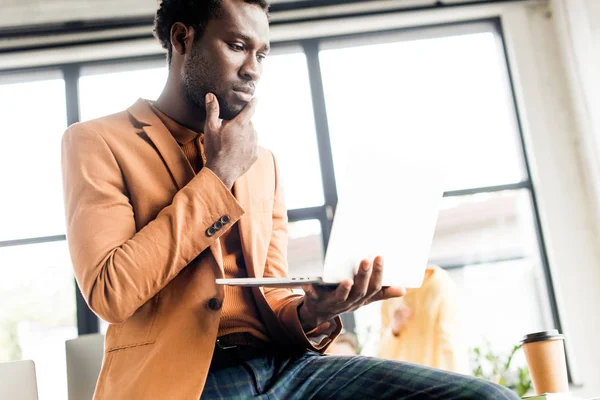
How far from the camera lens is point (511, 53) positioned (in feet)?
14.6

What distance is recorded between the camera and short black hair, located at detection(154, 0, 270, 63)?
61.3 inches

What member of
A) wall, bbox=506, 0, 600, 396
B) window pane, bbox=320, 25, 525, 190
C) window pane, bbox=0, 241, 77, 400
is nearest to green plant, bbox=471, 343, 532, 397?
wall, bbox=506, 0, 600, 396

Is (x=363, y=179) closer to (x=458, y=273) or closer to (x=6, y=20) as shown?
(x=458, y=273)

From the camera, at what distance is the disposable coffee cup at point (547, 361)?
1.94 meters

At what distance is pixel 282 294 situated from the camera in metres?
1.49

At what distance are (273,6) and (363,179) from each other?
3.38 metres

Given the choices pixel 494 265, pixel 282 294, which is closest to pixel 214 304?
pixel 282 294

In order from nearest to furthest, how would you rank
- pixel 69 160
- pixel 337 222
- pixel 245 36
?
1. pixel 337 222
2. pixel 69 160
3. pixel 245 36

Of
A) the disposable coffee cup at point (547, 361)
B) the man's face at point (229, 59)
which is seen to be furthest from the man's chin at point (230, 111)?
the disposable coffee cup at point (547, 361)

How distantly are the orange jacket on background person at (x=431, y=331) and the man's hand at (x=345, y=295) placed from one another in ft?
5.71

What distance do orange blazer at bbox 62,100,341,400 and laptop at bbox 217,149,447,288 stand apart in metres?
0.10

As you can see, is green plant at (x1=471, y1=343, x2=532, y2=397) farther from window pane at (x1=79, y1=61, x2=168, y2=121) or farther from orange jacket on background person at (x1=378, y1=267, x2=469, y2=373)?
window pane at (x1=79, y1=61, x2=168, y2=121)

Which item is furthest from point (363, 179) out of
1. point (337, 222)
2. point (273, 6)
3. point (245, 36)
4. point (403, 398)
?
point (273, 6)

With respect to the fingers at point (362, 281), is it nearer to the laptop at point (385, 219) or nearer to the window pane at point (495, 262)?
the laptop at point (385, 219)
